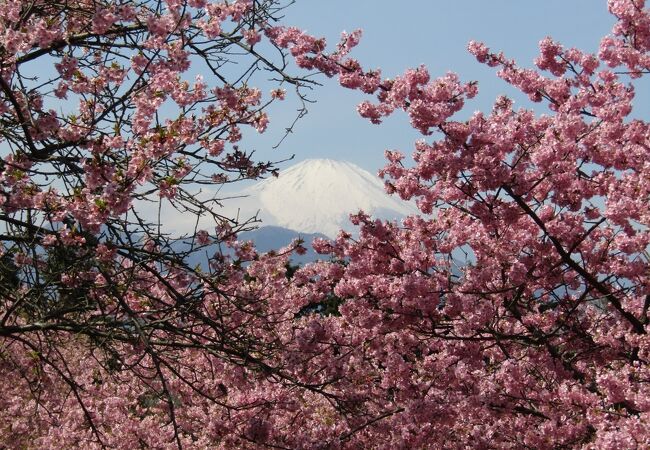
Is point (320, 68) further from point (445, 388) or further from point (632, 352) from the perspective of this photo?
point (632, 352)

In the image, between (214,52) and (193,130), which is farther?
(214,52)

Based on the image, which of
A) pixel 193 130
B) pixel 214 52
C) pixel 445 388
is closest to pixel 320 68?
pixel 214 52

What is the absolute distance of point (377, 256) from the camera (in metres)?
8.63

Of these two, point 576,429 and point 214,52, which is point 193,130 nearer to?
point 214,52

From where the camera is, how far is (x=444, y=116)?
7055mm

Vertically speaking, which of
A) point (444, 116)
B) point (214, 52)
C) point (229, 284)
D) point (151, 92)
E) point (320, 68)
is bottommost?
point (229, 284)

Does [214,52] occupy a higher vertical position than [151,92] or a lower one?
higher

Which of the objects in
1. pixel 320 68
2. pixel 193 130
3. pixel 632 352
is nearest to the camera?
pixel 193 130

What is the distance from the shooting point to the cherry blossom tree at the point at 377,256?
5758mm

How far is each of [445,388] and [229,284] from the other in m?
2.86

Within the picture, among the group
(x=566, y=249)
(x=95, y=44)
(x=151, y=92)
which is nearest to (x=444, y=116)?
(x=566, y=249)

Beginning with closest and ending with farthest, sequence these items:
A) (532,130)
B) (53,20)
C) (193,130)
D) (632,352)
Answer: (53,20) < (193,130) < (632,352) < (532,130)

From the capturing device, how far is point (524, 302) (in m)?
8.04

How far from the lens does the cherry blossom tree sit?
576 centimetres
